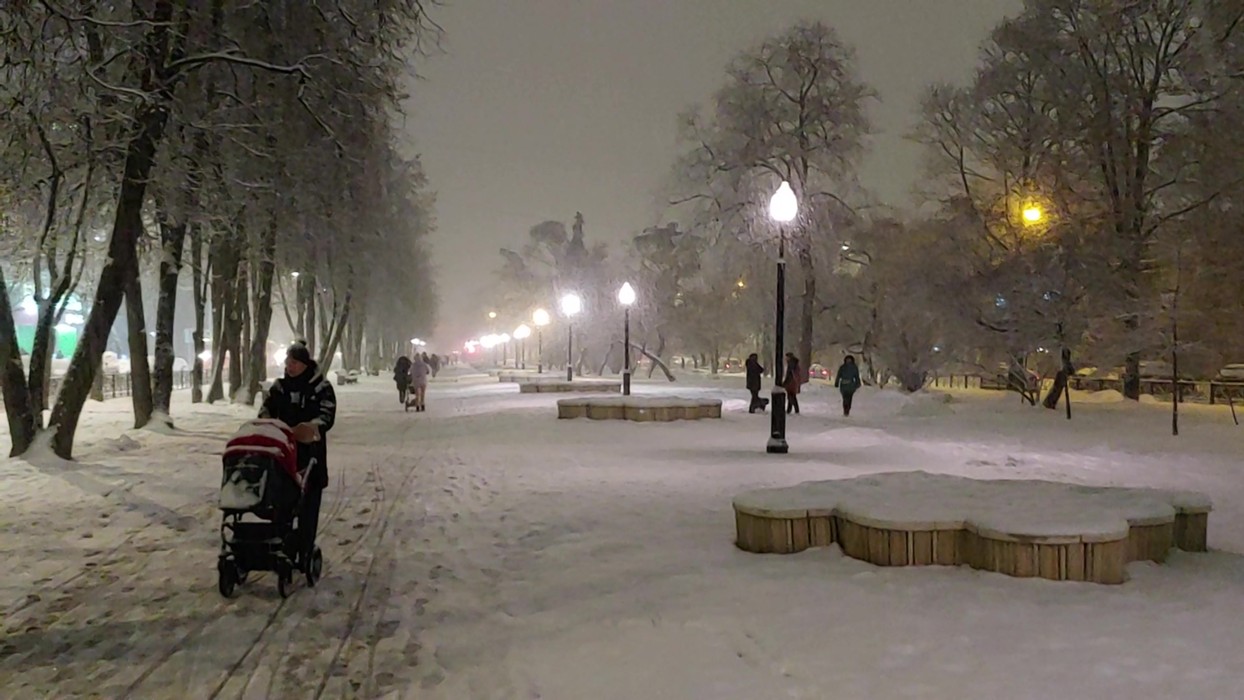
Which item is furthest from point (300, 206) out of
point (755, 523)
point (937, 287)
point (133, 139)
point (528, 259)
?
point (528, 259)

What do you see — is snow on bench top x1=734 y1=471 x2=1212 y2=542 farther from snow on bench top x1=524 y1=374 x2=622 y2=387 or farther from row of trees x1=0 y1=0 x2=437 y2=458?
snow on bench top x1=524 y1=374 x2=622 y2=387

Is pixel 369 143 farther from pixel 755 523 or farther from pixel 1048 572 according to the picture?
pixel 1048 572

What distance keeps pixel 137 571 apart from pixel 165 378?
44.4ft

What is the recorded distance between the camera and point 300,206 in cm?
1980

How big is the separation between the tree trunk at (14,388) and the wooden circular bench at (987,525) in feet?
37.7

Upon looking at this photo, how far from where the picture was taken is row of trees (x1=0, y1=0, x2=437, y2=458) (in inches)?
455

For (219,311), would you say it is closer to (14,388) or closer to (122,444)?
(122,444)

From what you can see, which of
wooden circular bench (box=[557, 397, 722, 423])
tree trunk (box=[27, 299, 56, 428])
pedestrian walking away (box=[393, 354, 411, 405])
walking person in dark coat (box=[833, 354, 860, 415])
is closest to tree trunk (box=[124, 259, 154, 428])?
tree trunk (box=[27, 299, 56, 428])

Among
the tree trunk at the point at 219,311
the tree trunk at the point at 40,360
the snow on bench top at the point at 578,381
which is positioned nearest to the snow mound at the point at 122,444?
the tree trunk at the point at 40,360

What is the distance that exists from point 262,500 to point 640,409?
15.0 meters

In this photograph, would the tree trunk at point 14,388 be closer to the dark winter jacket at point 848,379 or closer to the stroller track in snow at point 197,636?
the stroller track in snow at point 197,636

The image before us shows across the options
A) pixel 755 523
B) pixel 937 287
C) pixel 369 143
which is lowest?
pixel 755 523

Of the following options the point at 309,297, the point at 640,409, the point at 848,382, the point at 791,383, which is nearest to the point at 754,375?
the point at 791,383

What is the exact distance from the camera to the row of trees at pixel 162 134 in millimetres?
11555
